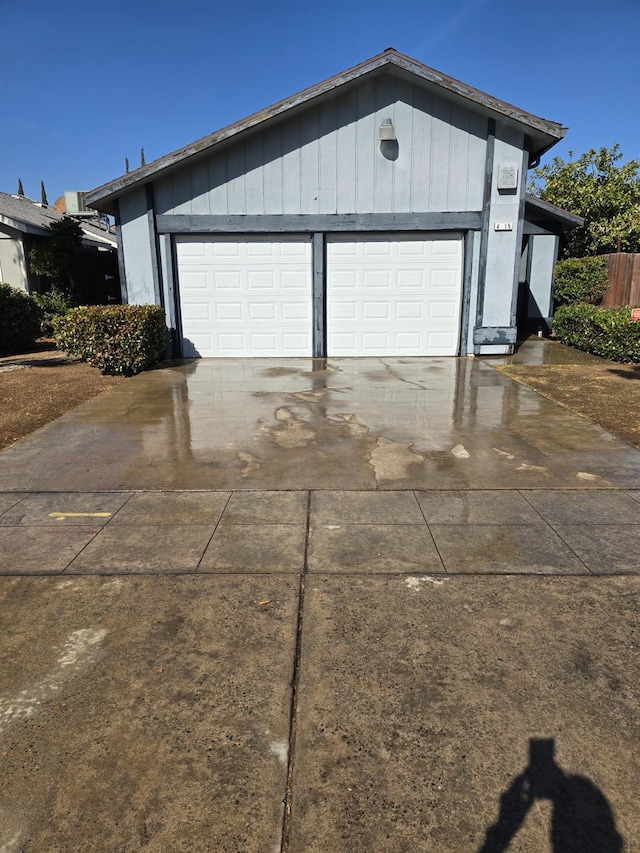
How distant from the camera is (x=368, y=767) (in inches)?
86.6

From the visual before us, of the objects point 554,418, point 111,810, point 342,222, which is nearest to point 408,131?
point 342,222

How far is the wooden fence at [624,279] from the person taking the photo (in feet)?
52.3

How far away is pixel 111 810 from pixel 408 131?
1205cm

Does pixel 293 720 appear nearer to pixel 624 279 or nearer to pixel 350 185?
pixel 350 185

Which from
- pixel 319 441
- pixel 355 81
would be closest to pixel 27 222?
pixel 355 81

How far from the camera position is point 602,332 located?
11.9m

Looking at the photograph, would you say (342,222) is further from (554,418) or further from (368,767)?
(368,767)

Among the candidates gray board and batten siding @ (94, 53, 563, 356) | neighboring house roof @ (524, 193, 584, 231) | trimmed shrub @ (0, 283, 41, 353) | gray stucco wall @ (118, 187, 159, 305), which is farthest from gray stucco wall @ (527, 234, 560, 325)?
trimmed shrub @ (0, 283, 41, 353)

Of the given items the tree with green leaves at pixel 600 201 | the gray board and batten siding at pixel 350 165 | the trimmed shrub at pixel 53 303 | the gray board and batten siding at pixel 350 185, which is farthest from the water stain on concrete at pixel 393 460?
the tree with green leaves at pixel 600 201

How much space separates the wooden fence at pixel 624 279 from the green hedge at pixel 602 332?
3277 millimetres

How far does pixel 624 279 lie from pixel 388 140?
8622 millimetres

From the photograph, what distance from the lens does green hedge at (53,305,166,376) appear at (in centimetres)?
1030

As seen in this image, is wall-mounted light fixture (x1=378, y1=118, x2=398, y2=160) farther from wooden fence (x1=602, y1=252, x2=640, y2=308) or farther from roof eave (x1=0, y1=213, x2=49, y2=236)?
roof eave (x1=0, y1=213, x2=49, y2=236)

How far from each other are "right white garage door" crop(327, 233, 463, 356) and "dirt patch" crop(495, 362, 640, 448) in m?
2.00
